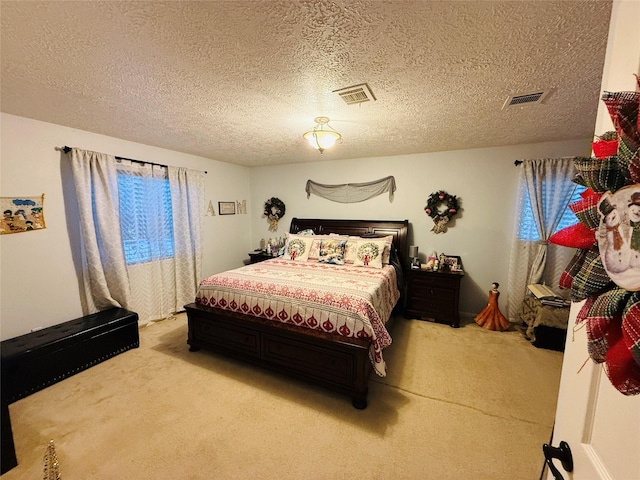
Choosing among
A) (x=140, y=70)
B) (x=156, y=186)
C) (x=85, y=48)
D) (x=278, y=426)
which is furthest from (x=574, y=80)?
(x=156, y=186)

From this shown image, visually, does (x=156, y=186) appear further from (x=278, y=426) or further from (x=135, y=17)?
(x=278, y=426)

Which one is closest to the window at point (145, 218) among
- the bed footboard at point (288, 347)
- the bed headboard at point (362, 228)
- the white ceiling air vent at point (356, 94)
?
the bed footboard at point (288, 347)

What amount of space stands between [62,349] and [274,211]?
3.36 metres

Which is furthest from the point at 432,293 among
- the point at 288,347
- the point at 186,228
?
the point at 186,228

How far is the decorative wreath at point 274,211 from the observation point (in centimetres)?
485

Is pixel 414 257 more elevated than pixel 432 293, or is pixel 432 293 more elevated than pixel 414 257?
pixel 414 257

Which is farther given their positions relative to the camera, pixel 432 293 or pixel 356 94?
pixel 432 293

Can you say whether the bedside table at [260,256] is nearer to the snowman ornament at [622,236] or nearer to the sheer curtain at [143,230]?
the sheer curtain at [143,230]

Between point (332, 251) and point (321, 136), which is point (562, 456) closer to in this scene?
point (321, 136)

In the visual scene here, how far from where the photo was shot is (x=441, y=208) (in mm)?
3719

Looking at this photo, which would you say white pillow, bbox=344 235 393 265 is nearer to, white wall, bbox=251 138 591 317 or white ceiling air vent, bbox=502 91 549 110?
white wall, bbox=251 138 591 317

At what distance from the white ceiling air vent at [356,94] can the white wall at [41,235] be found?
2.85 meters

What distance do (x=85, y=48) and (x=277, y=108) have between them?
1.20m

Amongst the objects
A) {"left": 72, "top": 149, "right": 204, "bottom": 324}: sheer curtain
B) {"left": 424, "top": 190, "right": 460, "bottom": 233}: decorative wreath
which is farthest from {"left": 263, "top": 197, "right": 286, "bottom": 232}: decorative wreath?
{"left": 424, "top": 190, "right": 460, "bottom": 233}: decorative wreath
